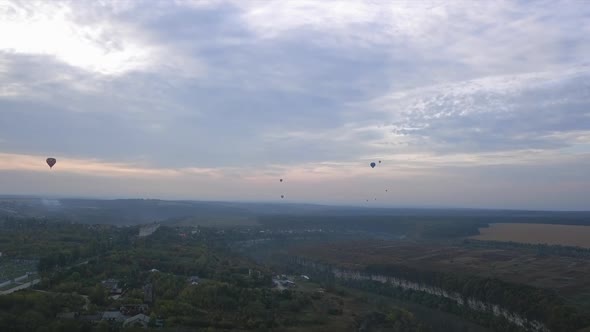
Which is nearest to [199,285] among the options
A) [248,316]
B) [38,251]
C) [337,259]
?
[248,316]

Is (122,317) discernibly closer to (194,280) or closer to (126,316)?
(126,316)

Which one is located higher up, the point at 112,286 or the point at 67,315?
the point at 112,286

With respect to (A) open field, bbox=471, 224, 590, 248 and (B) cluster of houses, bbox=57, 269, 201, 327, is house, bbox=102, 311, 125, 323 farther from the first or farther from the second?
(A) open field, bbox=471, 224, 590, 248

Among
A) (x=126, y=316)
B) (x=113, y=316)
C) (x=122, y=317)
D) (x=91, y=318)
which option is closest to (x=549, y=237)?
(x=126, y=316)

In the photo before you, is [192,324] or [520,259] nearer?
[192,324]

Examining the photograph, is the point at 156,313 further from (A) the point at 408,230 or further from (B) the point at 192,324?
(A) the point at 408,230

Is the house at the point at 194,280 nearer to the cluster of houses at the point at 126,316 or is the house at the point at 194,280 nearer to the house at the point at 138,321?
the cluster of houses at the point at 126,316

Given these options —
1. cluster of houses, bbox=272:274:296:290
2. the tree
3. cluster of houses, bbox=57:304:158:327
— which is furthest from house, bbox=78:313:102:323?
cluster of houses, bbox=272:274:296:290
